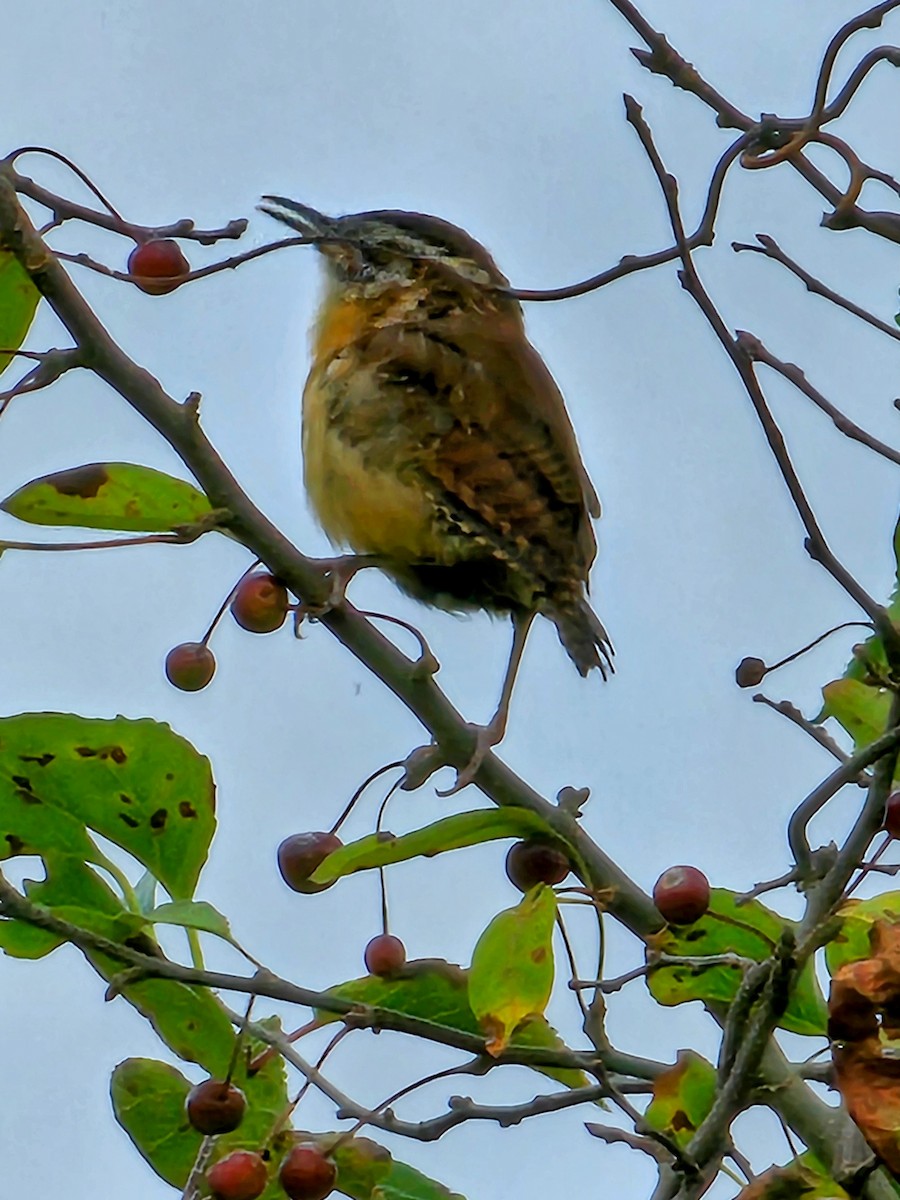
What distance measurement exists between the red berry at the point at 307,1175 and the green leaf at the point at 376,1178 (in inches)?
2.8

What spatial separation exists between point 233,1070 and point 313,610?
49 cm

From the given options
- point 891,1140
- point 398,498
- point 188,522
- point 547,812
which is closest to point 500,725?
point 547,812

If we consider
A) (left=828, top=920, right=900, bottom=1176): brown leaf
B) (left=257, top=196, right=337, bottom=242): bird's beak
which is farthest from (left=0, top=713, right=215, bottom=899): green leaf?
(left=257, top=196, right=337, bottom=242): bird's beak

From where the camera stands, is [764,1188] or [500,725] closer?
[764,1188]

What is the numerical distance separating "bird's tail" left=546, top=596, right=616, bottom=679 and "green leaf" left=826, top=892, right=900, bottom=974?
867 mm

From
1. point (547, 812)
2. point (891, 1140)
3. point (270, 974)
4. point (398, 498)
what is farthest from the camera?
point (398, 498)

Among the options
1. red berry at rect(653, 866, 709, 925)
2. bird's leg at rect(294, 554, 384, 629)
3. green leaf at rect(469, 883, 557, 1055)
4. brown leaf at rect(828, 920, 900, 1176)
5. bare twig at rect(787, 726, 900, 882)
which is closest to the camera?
brown leaf at rect(828, 920, 900, 1176)

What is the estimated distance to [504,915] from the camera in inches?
58.7

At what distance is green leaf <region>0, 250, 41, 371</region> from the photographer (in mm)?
1644

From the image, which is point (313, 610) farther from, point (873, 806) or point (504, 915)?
point (873, 806)

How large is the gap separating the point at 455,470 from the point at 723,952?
1.09m

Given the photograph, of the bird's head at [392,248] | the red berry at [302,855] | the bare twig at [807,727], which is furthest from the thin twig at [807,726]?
the bird's head at [392,248]

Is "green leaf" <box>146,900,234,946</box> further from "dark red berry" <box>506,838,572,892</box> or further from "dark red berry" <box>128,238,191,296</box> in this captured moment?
"dark red berry" <box>128,238,191,296</box>

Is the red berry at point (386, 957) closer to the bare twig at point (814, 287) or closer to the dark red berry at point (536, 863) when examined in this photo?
the dark red berry at point (536, 863)
